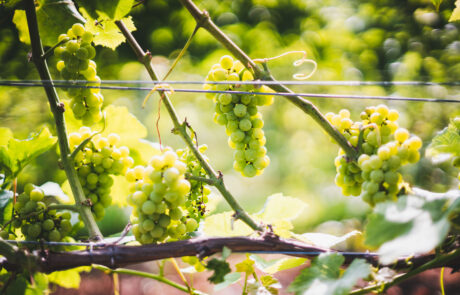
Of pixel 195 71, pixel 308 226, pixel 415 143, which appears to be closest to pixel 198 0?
pixel 195 71

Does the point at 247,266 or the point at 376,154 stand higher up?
the point at 376,154

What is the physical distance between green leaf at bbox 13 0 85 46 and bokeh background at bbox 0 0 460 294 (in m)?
1.14

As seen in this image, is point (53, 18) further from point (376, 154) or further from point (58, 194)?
point (376, 154)

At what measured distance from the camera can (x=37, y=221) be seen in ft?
1.65

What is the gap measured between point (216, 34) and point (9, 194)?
40cm

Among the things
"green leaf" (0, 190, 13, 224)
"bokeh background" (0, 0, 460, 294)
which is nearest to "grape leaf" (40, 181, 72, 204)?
"green leaf" (0, 190, 13, 224)

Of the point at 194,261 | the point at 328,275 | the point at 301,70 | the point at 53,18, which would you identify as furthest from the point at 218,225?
the point at 301,70

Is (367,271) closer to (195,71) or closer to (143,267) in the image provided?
(143,267)

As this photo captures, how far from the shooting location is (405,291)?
1.33 m

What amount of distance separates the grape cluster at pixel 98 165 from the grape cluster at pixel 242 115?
159mm

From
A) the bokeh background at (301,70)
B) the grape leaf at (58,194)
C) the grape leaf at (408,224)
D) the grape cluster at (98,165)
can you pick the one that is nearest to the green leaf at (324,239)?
the grape leaf at (408,224)

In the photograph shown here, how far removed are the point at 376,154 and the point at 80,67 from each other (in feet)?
1.30

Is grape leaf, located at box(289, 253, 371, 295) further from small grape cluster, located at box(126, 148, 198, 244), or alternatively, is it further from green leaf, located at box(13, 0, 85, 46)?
green leaf, located at box(13, 0, 85, 46)

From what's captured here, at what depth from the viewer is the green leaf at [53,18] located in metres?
0.59
